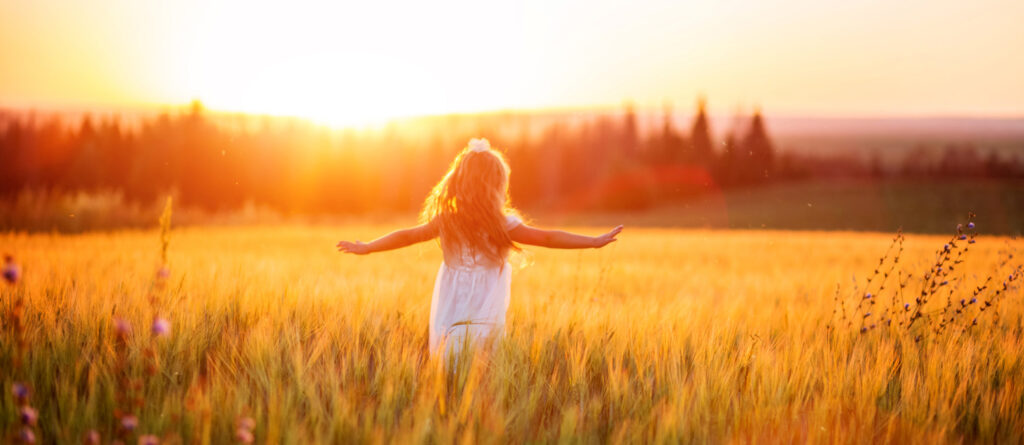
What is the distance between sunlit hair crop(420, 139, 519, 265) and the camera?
13.6 feet

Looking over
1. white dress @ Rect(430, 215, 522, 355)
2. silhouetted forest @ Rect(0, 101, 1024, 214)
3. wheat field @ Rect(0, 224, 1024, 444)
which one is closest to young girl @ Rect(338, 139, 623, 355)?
white dress @ Rect(430, 215, 522, 355)

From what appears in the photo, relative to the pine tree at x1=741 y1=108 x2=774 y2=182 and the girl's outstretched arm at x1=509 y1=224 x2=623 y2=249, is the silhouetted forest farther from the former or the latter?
the girl's outstretched arm at x1=509 y1=224 x2=623 y2=249

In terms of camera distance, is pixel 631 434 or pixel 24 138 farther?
pixel 24 138

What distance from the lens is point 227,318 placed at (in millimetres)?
3994

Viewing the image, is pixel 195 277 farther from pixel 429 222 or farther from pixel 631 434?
pixel 631 434

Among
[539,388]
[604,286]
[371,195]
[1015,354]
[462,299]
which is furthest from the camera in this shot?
[371,195]

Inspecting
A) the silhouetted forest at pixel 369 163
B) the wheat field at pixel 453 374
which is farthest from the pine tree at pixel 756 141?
the wheat field at pixel 453 374

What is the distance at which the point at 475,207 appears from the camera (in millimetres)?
4145

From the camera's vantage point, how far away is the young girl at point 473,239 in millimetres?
4125

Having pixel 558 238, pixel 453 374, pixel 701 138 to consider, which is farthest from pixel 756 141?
pixel 453 374

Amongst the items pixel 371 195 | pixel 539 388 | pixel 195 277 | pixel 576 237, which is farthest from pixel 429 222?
pixel 371 195

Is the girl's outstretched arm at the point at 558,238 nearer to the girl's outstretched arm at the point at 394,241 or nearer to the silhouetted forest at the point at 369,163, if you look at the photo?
the girl's outstretched arm at the point at 394,241

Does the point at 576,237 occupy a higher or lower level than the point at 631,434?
higher

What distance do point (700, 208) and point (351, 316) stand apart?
200ft
